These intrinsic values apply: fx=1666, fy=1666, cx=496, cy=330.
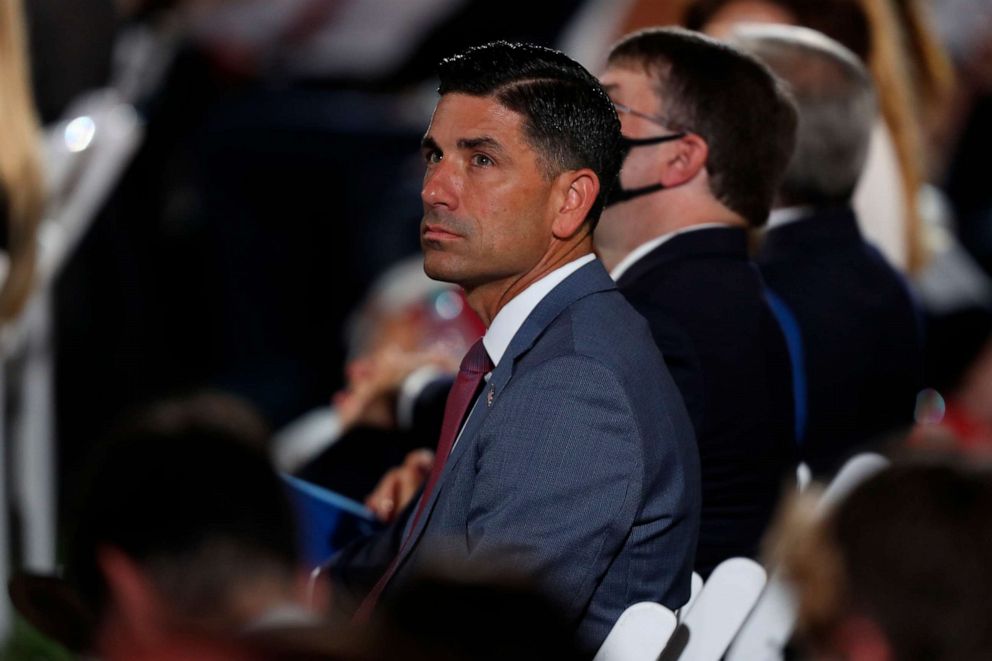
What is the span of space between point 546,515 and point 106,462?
691mm

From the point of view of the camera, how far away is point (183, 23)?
6.35 m

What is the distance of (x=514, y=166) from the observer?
7.84ft

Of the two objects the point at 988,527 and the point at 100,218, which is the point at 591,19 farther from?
the point at 988,527

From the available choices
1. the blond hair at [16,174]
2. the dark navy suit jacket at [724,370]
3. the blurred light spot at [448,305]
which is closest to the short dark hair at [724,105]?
the dark navy suit jacket at [724,370]

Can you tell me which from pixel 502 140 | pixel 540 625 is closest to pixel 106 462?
pixel 540 625

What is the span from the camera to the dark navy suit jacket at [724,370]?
264cm

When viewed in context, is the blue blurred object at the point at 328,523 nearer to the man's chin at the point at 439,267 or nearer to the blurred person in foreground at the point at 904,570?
the man's chin at the point at 439,267

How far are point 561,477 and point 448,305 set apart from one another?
3026 millimetres

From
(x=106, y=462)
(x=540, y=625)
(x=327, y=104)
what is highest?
(x=106, y=462)

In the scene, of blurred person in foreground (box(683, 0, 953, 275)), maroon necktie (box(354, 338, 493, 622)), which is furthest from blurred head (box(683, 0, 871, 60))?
maroon necktie (box(354, 338, 493, 622))

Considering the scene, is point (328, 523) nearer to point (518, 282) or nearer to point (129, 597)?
point (518, 282)

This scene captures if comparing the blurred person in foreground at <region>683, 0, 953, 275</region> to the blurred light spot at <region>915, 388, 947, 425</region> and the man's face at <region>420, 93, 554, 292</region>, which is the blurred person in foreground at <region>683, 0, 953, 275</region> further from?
the man's face at <region>420, 93, 554, 292</region>

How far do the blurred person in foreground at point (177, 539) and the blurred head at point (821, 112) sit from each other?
5.69 ft

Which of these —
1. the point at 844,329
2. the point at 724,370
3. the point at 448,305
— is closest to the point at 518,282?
the point at 724,370
